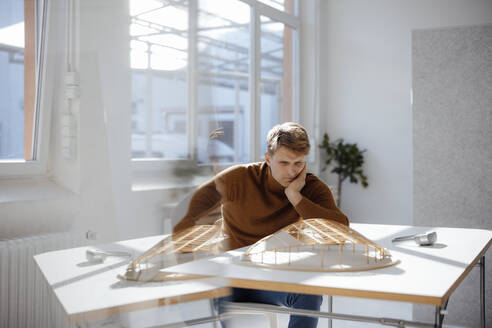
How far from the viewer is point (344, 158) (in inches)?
118

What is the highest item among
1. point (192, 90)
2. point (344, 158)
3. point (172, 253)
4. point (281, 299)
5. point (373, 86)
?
point (373, 86)

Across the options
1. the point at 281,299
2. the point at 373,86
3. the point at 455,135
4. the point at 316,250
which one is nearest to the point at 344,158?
the point at 373,86

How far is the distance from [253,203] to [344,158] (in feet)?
6.96

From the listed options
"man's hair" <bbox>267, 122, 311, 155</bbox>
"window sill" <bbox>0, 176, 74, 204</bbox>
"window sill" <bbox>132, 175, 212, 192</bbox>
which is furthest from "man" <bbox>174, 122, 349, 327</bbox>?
"window sill" <bbox>0, 176, 74, 204</bbox>

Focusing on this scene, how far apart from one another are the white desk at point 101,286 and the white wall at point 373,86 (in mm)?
2115

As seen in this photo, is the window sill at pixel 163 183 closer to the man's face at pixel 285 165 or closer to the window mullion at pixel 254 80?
the window mullion at pixel 254 80

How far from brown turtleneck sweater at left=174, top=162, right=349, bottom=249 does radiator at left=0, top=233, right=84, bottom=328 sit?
0.16m

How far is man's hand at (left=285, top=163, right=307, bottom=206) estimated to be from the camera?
0.99 metres

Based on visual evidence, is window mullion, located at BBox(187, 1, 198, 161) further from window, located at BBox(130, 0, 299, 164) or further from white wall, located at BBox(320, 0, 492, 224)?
white wall, located at BBox(320, 0, 492, 224)

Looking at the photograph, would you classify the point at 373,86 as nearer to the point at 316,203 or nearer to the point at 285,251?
the point at 316,203

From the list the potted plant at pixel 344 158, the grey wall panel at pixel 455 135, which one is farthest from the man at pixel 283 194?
the potted plant at pixel 344 158

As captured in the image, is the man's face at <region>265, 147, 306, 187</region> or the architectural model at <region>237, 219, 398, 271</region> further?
the man's face at <region>265, 147, 306, 187</region>

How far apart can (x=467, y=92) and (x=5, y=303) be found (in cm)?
169

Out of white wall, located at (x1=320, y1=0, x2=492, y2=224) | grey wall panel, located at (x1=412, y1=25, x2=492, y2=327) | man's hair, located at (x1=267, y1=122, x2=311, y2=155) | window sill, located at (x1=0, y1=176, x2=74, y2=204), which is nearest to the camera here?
window sill, located at (x1=0, y1=176, x2=74, y2=204)
